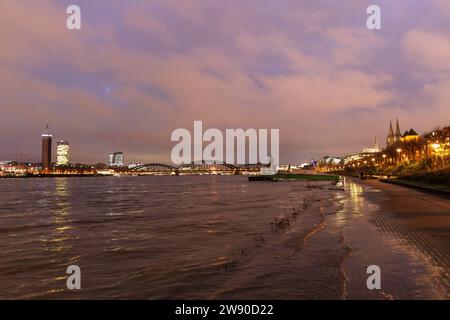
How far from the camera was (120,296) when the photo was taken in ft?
26.6

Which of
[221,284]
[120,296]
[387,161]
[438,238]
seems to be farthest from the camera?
A: [387,161]

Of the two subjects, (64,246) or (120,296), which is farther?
(64,246)

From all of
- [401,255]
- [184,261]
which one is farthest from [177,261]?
[401,255]

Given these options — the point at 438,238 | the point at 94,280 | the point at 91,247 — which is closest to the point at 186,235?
the point at 91,247

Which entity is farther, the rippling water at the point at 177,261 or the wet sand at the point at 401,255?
the rippling water at the point at 177,261

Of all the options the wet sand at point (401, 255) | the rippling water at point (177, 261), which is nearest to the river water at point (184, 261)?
the rippling water at point (177, 261)

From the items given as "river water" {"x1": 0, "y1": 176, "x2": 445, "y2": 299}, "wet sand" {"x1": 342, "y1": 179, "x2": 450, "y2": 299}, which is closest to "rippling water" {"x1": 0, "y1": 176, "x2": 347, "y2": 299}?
"river water" {"x1": 0, "y1": 176, "x2": 445, "y2": 299}

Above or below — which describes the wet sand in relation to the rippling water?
above

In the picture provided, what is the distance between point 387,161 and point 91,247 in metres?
169

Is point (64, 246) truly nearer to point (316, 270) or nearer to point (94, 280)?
point (94, 280)

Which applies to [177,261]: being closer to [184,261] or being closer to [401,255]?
[184,261]

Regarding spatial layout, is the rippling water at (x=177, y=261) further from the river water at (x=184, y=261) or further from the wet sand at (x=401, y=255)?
the wet sand at (x=401, y=255)

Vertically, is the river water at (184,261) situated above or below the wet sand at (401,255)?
below

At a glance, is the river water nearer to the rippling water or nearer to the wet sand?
the rippling water
